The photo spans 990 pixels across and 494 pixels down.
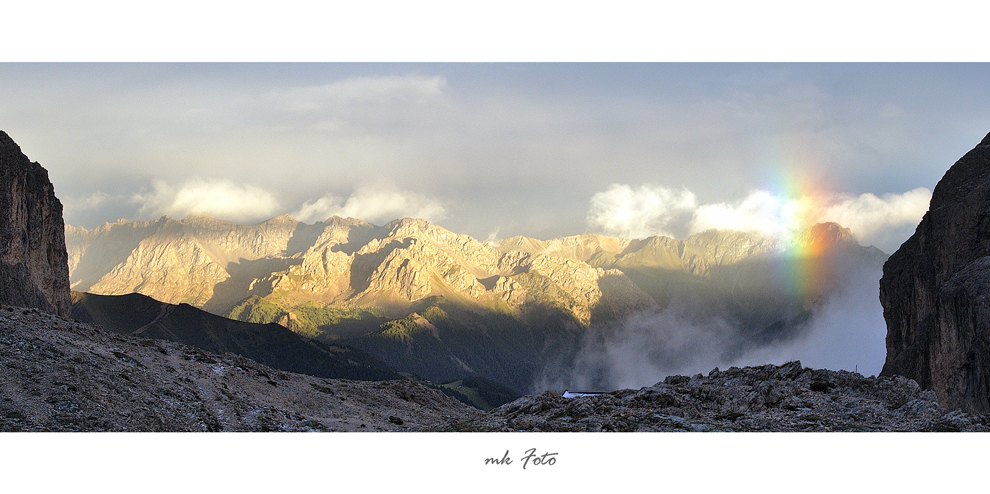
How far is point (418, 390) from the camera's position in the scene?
97375mm

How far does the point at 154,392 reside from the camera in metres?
61.2

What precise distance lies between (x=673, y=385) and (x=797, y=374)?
35.2ft

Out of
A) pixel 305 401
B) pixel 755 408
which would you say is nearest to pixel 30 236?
pixel 305 401

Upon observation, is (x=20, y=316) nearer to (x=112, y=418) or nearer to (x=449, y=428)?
(x=112, y=418)

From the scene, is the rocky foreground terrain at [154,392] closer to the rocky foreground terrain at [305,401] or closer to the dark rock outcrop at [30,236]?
the rocky foreground terrain at [305,401]

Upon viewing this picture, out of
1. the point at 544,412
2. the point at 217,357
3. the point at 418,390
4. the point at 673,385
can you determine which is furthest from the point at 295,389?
the point at 673,385

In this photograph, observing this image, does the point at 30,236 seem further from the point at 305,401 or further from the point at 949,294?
the point at 949,294

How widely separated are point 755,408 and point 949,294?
205ft

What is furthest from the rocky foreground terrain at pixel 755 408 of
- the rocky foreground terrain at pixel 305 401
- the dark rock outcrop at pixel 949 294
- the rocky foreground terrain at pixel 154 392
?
the dark rock outcrop at pixel 949 294

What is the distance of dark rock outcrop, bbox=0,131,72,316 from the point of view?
Result: 316 feet

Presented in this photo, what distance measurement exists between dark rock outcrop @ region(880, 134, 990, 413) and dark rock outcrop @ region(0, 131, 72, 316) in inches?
4457

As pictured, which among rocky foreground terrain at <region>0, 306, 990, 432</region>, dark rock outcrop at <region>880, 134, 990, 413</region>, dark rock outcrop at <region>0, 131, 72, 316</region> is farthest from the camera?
dark rock outcrop at <region>880, 134, 990, 413</region>

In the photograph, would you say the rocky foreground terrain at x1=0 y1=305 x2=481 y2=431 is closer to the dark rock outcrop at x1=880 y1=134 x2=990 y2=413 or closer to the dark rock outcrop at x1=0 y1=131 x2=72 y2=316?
the dark rock outcrop at x1=0 y1=131 x2=72 y2=316

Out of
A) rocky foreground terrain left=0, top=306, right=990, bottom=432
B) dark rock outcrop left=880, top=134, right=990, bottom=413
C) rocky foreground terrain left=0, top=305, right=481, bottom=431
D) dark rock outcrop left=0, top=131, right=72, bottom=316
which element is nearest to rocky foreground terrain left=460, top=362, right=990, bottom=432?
rocky foreground terrain left=0, top=306, right=990, bottom=432
